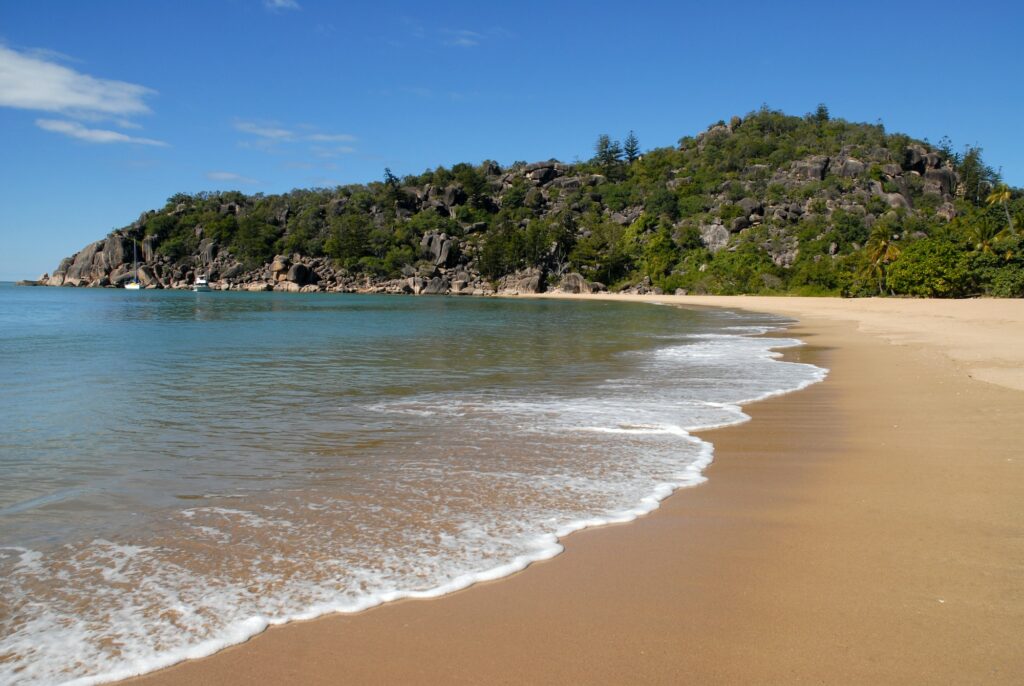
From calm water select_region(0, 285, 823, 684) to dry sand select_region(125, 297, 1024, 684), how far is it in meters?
0.33

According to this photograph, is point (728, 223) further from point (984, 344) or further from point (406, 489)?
point (406, 489)

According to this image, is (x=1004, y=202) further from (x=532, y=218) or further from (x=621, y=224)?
(x=532, y=218)

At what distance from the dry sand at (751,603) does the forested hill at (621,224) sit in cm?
6038

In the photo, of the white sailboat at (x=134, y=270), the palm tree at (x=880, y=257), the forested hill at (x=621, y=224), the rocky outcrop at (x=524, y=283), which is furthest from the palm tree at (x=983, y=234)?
the white sailboat at (x=134, y=270)

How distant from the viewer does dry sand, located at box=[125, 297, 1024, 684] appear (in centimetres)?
324

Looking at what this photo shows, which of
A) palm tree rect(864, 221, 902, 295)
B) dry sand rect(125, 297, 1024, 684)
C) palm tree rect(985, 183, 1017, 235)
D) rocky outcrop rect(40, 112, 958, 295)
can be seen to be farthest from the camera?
rocky outcrop rect(40, 112, 958, 295)

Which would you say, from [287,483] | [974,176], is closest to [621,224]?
[974,176]

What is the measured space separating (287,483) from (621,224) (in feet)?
410

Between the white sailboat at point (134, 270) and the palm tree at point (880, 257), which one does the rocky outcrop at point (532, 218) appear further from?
the palm tree at point (880, 257)

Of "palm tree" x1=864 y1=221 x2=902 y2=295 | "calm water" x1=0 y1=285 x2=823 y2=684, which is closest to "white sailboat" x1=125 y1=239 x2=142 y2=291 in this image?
"palm tree" x1=864 y1=221 x2=902 y2=295

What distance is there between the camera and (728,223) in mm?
110438

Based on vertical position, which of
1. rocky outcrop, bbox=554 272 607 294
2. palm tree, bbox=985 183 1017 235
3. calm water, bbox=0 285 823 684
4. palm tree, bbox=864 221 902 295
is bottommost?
calm water, bbox=0 285 823 684

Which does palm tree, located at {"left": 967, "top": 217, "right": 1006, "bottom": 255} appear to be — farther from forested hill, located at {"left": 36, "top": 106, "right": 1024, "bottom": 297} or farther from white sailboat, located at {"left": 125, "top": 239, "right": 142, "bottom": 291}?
white sailboat, located at {"left": 125, "top": 239, "right": 142, "bottom": 291}

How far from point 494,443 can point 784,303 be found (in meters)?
58.8
